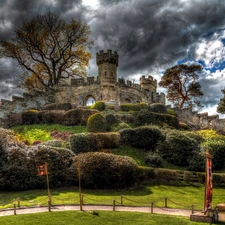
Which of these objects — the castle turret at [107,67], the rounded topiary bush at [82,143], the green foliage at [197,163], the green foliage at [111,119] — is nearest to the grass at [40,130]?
the green foliage at [111,119]

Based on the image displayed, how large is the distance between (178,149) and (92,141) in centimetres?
725

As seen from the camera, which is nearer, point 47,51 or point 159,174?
point 159,174

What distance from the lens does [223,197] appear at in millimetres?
17875

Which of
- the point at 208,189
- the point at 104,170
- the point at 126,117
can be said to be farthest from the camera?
the point at 126,117

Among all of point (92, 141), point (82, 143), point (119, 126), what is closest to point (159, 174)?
point (92, 141)

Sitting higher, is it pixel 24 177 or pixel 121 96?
pixel 121 96

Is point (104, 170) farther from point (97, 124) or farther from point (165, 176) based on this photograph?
point (97, 124)

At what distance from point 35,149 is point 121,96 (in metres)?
26.2

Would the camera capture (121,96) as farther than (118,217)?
Yes

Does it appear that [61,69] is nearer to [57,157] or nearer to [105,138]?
[105,138]

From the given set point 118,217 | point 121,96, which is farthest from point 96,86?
point 118,217

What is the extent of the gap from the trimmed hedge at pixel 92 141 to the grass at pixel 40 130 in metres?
5.16

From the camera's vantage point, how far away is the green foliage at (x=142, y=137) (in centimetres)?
2671

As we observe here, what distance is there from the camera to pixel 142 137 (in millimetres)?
26750
